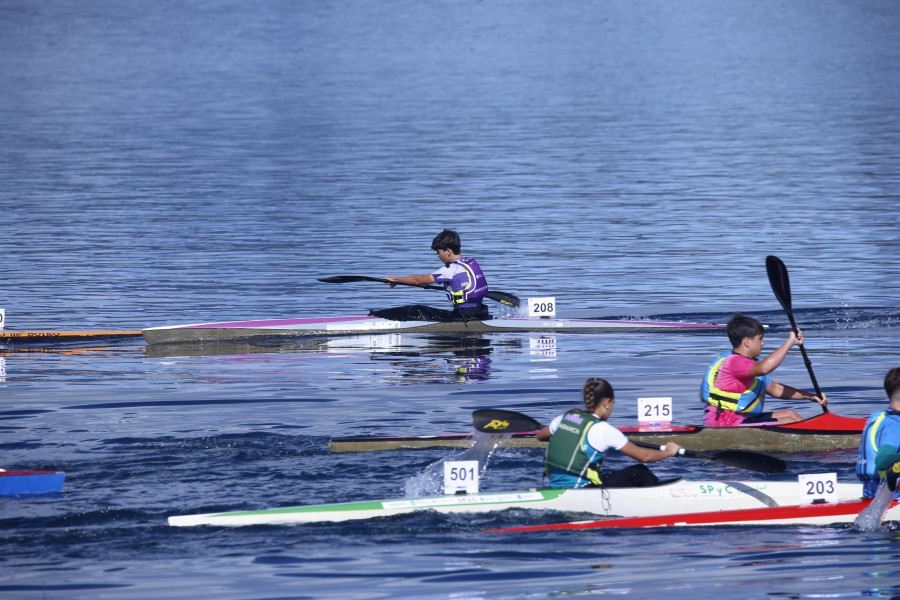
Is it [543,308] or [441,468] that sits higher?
[543,308]

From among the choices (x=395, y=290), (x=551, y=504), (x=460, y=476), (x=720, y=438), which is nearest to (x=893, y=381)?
(x=551, y=504)

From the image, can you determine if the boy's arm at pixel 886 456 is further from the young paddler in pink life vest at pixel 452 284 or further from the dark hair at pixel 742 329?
the young paddler in pink life vest at pixel 452 284

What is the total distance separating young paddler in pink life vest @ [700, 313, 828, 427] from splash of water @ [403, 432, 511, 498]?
219cm

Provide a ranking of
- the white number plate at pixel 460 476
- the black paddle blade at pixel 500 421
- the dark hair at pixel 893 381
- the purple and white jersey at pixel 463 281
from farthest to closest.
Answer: the purple and white jersey at pixel 463 281 < the black paddle blade at pixel 500 421 < the white number plate at pixel 460 476 < the dark hair at pixel 893 381

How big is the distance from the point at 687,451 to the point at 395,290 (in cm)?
1656

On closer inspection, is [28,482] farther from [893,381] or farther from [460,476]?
[893,381]

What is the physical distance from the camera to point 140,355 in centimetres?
1922

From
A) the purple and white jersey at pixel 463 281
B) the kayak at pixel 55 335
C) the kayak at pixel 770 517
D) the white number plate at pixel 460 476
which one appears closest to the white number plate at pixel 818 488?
the kayak at pixel 770 517

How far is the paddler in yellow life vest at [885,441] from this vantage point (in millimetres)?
10289

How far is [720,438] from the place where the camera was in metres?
12.9

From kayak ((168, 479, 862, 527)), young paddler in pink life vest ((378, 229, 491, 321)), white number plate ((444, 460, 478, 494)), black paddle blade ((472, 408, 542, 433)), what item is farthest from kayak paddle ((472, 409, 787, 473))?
young paddler in pink life vest ((378, 229, 491, 321))

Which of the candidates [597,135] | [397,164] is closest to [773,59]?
[597,135]

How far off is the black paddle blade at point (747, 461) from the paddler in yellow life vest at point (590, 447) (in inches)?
21.2

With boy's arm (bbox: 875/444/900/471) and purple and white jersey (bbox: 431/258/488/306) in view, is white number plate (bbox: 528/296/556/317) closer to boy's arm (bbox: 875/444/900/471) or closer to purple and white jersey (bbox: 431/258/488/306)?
purple and white jersey (bbox: 431/258/488/306)
